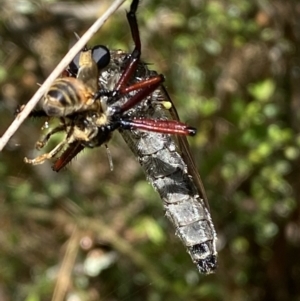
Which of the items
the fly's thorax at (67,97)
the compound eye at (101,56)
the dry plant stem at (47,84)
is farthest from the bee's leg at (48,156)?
the dry plant stem at (47,84)

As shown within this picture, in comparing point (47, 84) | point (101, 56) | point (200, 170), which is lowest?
point (200, 170)

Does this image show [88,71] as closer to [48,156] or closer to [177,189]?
[48,156]

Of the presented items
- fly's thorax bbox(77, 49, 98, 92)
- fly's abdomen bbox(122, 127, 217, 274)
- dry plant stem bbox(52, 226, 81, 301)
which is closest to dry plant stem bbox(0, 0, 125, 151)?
fly's thorax bbox(77, 49, 98, 92)

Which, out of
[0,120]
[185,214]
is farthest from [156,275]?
[0,120]

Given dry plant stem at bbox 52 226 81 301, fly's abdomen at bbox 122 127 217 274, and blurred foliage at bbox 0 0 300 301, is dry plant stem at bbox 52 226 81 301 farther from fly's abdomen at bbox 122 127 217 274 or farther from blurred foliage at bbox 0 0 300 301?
fly's abdomen at bbox 122 127 217 274

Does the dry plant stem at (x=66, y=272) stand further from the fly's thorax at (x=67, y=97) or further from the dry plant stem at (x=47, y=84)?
the dry plant stem at (x=47, y=84)

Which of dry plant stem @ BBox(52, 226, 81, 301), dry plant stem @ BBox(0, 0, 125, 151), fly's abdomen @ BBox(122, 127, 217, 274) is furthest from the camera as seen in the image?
dry plant stem @ BBox(52, 226, 81, 301)

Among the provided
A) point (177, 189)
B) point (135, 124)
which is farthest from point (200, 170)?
point (135, 124)
